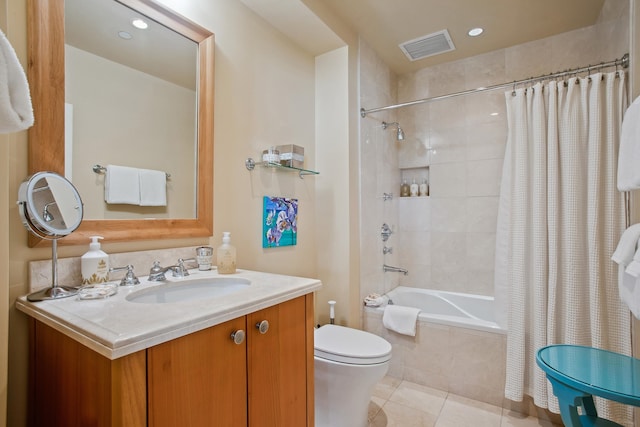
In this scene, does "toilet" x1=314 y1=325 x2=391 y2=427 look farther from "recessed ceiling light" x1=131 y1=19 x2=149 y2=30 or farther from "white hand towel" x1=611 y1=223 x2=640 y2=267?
"recessed ceiling light" x1=131 y1=19 x2=149 y2=30

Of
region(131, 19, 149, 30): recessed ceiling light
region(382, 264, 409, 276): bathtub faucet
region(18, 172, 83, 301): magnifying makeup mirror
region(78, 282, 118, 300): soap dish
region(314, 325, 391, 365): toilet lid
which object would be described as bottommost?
region(314, 325, 391, 365): toilet lid

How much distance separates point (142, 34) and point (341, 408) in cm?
199

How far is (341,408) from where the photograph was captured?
1.59 metres

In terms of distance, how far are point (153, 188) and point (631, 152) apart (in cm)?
202

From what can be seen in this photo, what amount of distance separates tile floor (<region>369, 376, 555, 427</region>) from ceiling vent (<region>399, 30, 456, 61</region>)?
260cm

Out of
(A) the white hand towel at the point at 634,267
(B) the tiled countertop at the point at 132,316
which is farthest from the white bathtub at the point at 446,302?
(B) the tiled countertop at the point at 132,316

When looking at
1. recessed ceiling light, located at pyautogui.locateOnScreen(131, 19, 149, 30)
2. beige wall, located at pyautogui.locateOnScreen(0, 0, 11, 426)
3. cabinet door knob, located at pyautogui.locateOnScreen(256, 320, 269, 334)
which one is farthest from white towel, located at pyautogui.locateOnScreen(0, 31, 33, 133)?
recessed ceiling light, located at pyautogui.locateOnScreen(131, 19, 149, 30)

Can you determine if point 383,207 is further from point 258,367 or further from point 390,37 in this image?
point 258,367

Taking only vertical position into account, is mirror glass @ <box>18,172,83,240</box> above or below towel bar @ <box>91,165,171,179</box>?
below

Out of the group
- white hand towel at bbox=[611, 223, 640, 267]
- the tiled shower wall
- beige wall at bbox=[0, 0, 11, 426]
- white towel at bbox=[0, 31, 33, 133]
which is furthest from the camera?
the tiled shower wall

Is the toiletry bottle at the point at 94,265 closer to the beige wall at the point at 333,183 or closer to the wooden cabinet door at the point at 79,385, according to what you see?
the wooden cabinet door at the point at 79,385

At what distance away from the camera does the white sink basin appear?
1097 mm

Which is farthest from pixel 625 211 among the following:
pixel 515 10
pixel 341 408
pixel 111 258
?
pixel 111 258

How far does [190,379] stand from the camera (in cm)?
73
